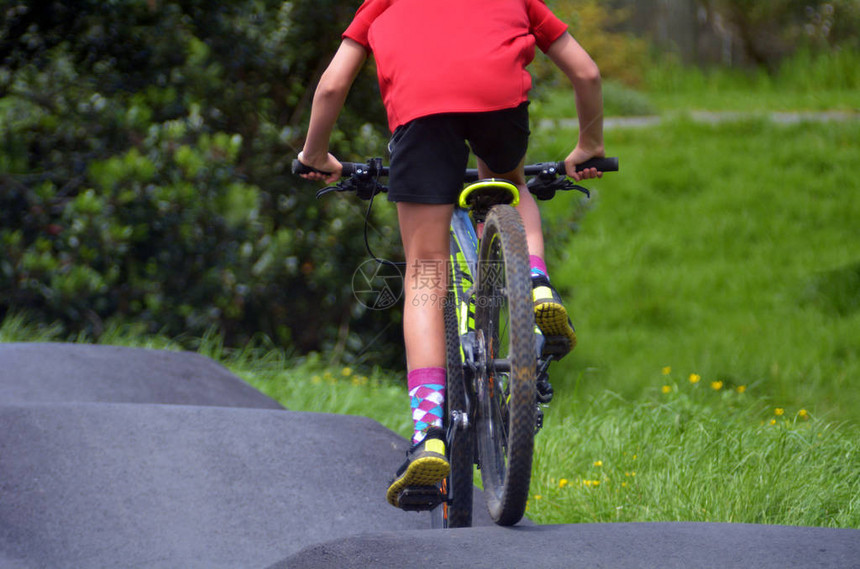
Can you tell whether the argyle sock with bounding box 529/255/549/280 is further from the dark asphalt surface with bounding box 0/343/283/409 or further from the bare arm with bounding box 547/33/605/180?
the dark asphalt surface with bounding box 0/343/283/409

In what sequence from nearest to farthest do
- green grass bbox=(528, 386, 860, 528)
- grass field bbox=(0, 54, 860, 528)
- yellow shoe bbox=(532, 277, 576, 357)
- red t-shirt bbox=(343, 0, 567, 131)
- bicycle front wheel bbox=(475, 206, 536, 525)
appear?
bicycle front wheel bbox=(475, 206, 536, 525)
yellow shoe bbox=(532, 277, 576, 357)
red t-shirt bbox=(343, 0, 567, 131)
green grass bbox=(528, 386, 860, 528)
grass field bbox=(0, 54, 860, 528)

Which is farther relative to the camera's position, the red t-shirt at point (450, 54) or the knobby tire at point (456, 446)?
the knobby tire at point (456, 446)

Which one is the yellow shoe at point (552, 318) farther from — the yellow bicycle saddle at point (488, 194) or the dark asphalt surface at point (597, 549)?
the dark asphalt surface at point (597, 549)

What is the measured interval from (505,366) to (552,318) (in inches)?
9.6

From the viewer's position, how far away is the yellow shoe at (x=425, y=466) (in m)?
2.70

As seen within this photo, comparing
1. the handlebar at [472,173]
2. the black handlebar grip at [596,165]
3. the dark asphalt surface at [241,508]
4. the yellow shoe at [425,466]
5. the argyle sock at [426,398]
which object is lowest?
the dark asphalt surface at [241,508]

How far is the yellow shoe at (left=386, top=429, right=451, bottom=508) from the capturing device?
2.70 meters

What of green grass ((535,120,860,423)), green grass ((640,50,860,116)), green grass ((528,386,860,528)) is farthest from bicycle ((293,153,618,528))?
green grass ((640,50,860,116))

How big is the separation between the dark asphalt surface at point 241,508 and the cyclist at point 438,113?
388mm

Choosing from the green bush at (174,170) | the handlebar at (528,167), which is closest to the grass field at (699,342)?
the green bush at (174,170)

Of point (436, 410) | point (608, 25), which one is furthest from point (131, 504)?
point (608, 25)

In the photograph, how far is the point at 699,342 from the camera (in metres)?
6.74

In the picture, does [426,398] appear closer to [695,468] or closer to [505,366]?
[505,366]

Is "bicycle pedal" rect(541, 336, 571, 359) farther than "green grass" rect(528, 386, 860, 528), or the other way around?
"green grass" rect(528, 386, 860, 528)
